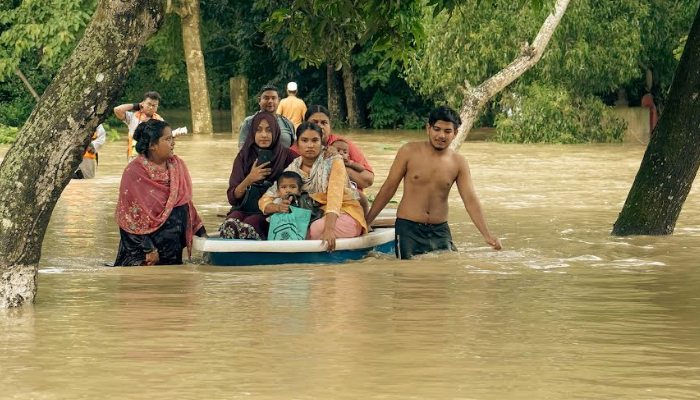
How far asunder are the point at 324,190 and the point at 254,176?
652 mm

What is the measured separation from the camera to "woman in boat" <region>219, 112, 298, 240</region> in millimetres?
12156

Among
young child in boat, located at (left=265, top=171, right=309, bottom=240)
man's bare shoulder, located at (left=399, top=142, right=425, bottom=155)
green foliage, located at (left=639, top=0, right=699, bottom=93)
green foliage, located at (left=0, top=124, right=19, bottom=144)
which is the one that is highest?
green foliage, located at (left=639, top=0, right=699, bottom=93)

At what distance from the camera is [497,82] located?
2400 centimetres

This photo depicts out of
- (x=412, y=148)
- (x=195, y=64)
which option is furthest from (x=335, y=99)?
(x=412, y=148)

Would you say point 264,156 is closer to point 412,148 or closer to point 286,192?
point 286,192

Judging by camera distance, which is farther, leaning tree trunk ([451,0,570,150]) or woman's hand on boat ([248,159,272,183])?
leaning tree trunk ([451,0,570,150])

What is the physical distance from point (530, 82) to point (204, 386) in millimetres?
26987

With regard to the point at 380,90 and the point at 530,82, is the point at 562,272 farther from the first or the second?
the point at 380,90

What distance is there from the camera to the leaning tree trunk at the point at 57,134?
9.27 m

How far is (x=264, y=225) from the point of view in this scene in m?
12.3

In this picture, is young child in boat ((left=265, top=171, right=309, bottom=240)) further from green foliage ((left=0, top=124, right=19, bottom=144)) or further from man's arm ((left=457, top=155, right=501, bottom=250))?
green foliage ((left=0, top=124, right=19, bottom=144))

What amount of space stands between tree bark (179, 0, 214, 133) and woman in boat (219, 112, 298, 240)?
25006 mm

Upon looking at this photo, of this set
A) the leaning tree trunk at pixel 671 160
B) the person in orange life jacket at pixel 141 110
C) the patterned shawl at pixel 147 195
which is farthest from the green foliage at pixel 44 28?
the patterned shawl at pixel 147 195

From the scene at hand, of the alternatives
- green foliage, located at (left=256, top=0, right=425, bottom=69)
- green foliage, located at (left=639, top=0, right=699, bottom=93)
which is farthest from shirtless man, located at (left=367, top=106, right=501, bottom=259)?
green foliage, located at (left=639, top=0, right=699, bottom=93)
